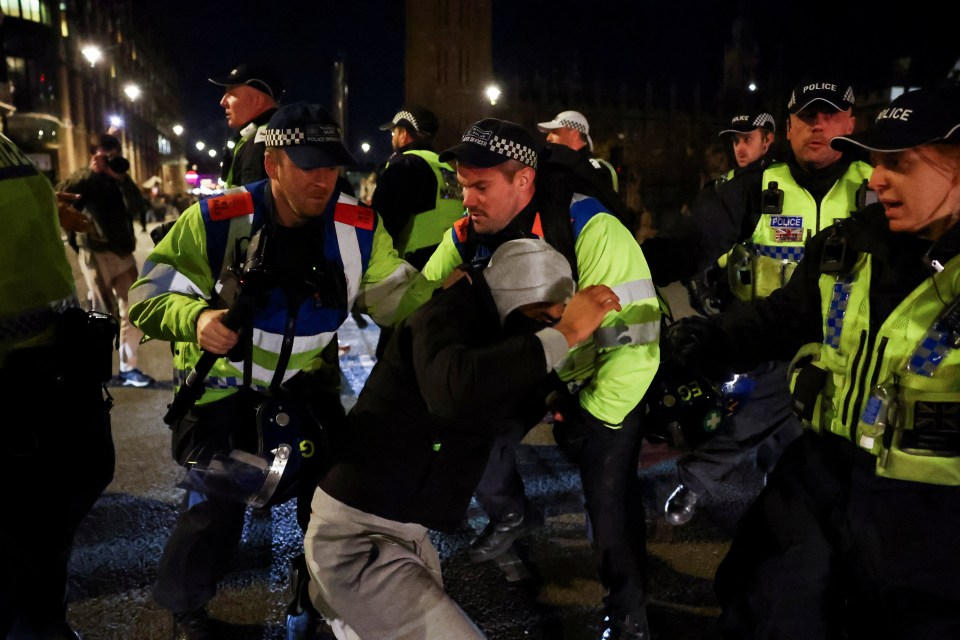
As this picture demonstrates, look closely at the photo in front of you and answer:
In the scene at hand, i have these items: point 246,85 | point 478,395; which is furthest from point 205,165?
point 478,395

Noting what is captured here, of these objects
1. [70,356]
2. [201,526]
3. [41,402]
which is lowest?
[201,526]

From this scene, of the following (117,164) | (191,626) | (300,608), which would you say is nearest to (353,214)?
(300,608)

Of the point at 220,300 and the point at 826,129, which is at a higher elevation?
the point at 826,129

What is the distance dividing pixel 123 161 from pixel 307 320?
513 cm

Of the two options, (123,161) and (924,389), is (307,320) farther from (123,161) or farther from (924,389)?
(123,161)

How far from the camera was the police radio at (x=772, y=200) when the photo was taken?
11.3 feet

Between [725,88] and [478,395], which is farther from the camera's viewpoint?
[725,88]

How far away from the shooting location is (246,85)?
3848 millimetres

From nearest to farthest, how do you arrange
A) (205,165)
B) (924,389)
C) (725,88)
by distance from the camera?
(924,389)
(205,165)
(725,88)

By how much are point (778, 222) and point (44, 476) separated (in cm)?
321

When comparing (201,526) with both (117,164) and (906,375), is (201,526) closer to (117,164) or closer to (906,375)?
(906,375)

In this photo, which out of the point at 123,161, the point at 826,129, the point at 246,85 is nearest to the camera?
the point at 826,129

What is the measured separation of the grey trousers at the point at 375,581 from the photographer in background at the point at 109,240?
16.2ft

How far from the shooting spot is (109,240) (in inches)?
249
